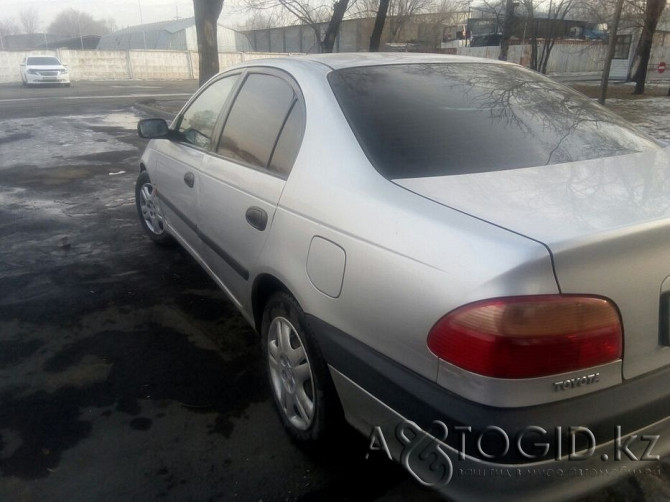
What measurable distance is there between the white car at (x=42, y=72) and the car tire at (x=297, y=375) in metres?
28.7

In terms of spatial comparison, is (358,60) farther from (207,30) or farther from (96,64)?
(96,64)

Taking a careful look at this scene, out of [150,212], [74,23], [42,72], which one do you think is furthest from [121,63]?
[74,23]

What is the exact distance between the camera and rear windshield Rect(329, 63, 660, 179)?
2.11m

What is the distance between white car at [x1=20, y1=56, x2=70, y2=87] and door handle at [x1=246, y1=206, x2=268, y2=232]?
28455 mm

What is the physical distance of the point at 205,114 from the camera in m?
3.63

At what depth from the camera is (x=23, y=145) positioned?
34.5ft

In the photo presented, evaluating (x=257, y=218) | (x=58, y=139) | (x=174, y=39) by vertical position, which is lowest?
(x=58, y=139)

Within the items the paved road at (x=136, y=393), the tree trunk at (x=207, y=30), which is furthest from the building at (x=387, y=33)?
the paved road at (x=136, y=393)

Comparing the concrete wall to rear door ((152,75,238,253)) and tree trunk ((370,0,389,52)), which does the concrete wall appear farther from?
rear door ((152,75,238,253))

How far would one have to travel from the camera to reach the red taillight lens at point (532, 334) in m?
1.44

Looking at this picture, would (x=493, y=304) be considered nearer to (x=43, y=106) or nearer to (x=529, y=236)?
(x=529, y=236)

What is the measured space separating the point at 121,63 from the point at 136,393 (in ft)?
131

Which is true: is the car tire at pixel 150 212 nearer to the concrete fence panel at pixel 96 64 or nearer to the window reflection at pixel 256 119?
the window reflection at pixel 256 119

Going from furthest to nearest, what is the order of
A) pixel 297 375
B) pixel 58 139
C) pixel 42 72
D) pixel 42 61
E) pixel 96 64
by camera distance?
pixel 96 64
pixel 42 61
pixel 42 72
pixel 58 139
pixel 297 375
